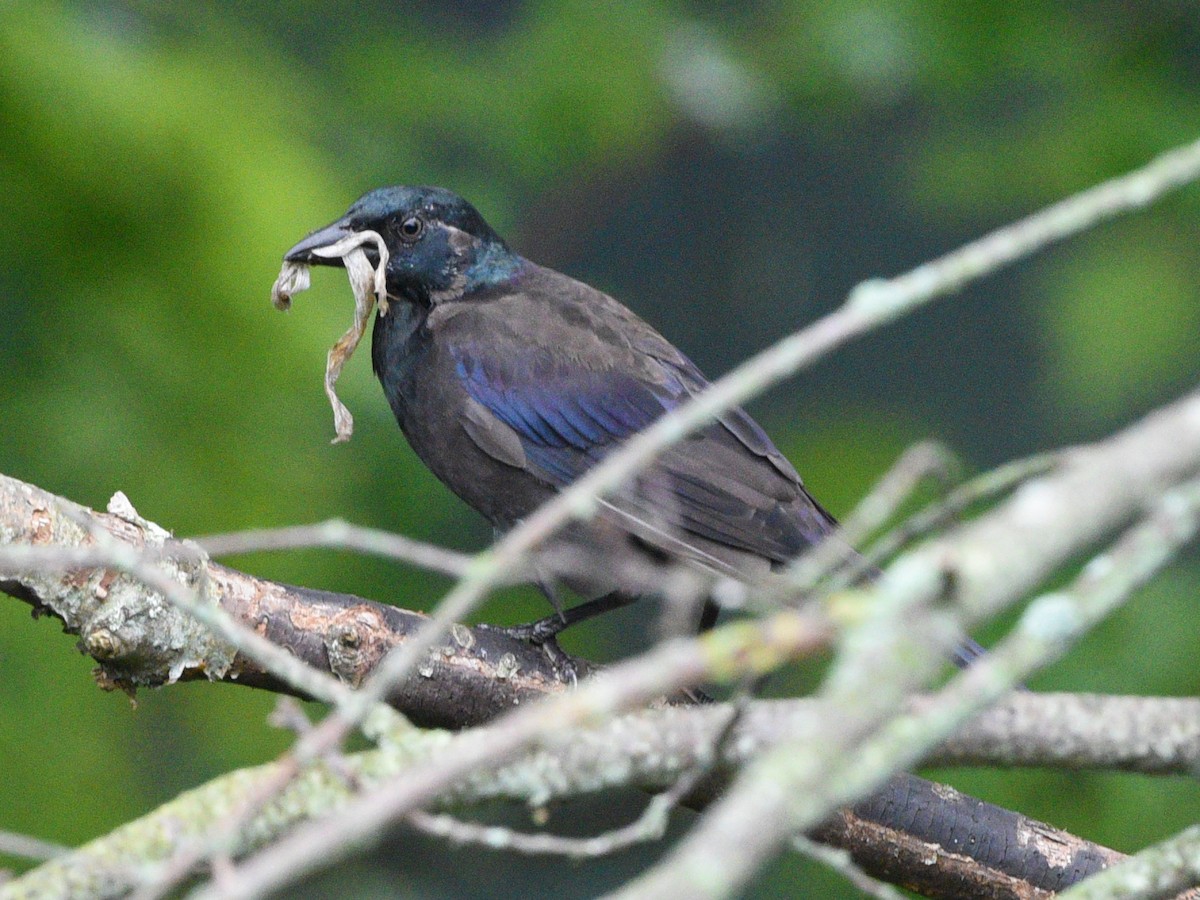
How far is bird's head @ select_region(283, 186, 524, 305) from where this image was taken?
3.90 meters

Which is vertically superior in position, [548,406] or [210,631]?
[548,406]

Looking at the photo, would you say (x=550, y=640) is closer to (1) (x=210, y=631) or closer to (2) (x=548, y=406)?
(2) (x=548, y=406)

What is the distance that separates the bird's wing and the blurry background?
48cm

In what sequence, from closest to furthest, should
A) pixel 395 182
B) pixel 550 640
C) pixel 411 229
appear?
pixel 550 640
pixel 411 229
pixel 395 182

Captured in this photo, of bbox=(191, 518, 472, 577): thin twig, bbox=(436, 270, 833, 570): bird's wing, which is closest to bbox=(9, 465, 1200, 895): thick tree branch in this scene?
bbox=(436, 270, 833, 570): bird's wing

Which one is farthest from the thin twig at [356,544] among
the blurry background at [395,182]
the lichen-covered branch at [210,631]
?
the blurry background at [395,182]

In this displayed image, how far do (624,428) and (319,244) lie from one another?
0.83 metres

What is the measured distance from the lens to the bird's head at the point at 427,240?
3.90m

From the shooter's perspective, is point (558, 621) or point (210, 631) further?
point (558, 621)

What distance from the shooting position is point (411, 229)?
12.9 ft

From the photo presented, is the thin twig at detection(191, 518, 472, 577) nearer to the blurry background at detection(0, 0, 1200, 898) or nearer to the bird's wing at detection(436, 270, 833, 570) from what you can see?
the bird's wing at detection(436, 270, 833, 570)

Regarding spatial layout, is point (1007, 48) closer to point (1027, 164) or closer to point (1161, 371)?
point (1027, 164)

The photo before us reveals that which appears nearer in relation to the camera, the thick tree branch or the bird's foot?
the thick tree branch

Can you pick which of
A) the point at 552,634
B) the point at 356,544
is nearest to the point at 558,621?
the point at 552,634
